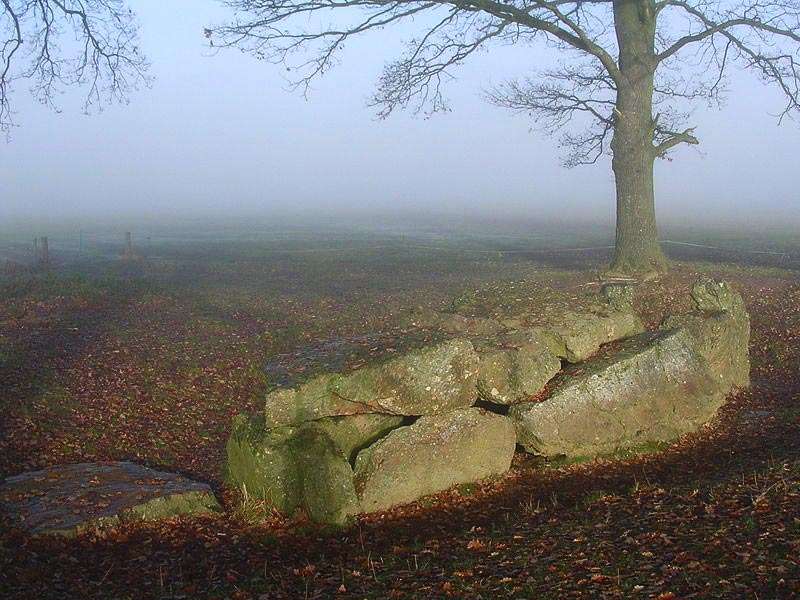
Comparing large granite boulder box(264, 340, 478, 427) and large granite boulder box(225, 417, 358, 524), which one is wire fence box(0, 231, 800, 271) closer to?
large granite boulder box(264, 340, 478, 427)

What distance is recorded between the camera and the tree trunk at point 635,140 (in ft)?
66.5


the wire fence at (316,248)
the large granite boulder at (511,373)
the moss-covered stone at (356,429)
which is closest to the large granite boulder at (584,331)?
the large granite boulder at (511,373)

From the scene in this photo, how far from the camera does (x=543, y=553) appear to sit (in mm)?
6496

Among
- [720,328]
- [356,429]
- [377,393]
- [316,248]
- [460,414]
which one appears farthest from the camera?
[316,248]

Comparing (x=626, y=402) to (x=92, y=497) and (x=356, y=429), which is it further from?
(x=92, y=497)

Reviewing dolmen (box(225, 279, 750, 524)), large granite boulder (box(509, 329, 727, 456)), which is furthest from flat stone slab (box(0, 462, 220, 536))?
large granite boulder (box(509, 329, 727, 456))

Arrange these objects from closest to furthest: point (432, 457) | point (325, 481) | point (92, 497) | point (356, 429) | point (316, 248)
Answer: point (92, 497) < point (325, 481) < point (432, 457) < point (356, 429) < point (316, 248)

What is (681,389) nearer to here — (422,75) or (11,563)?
(11,563)

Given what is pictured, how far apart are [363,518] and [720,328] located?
7.05 m

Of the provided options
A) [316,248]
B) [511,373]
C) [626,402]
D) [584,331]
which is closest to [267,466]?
[511,373]

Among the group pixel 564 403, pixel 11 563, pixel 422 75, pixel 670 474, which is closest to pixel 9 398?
pixel 11 563

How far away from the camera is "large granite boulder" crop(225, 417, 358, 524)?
27.7ft

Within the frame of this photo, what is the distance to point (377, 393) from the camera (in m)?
9.12

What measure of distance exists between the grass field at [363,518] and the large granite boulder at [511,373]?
83cm
